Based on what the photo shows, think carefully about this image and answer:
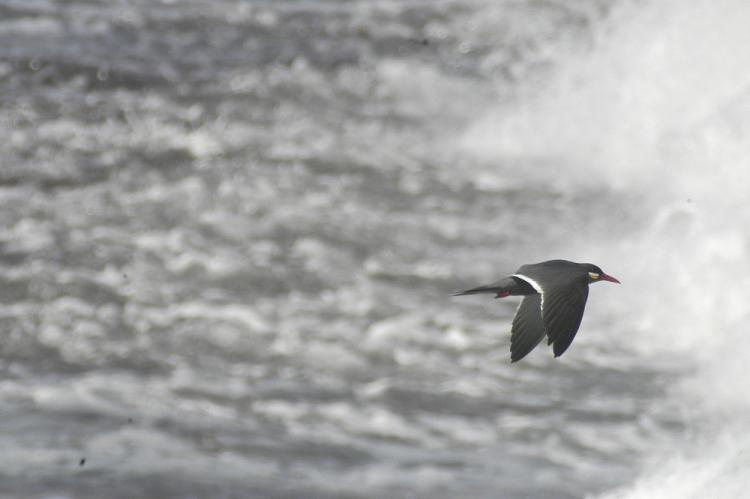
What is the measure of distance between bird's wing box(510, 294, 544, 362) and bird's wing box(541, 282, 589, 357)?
→ 27 centimetres

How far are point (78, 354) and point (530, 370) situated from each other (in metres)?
2.69

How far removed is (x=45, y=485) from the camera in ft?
19.2

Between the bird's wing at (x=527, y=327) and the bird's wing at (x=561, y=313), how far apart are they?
271 millimetres

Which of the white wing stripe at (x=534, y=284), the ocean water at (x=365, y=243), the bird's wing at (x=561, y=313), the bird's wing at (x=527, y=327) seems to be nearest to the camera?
the bird's wing at (x=561, y=313)

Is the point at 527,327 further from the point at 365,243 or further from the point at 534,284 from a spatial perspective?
the point at 365,243

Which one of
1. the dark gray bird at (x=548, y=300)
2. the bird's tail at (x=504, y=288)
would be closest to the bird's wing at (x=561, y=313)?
the dark gray bird at (x=548, y=300)

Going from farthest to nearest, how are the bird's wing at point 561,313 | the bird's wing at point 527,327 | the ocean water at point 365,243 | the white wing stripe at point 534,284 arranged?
the ocean water at point 365,243 < the bird's wing at point 527,327 < the white wing stripe at point 534,284 < the bird's wing at point 561,313

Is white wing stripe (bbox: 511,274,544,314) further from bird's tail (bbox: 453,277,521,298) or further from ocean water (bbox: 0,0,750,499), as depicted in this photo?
ocean water (bbox: 0,0,750,499)

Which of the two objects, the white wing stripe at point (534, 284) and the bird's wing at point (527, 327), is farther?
the bird's wing at point (527, 327)

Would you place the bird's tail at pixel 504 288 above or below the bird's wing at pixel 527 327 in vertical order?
above

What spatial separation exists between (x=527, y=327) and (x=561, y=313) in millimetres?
434

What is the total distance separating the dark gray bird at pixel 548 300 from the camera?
4.33 meters

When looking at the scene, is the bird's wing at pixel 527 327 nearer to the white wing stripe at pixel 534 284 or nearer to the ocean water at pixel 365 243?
the white wing stripe at pixel 534 284

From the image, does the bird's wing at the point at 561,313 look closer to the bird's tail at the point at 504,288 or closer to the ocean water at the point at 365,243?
the bird's tail at the point at 504,288
